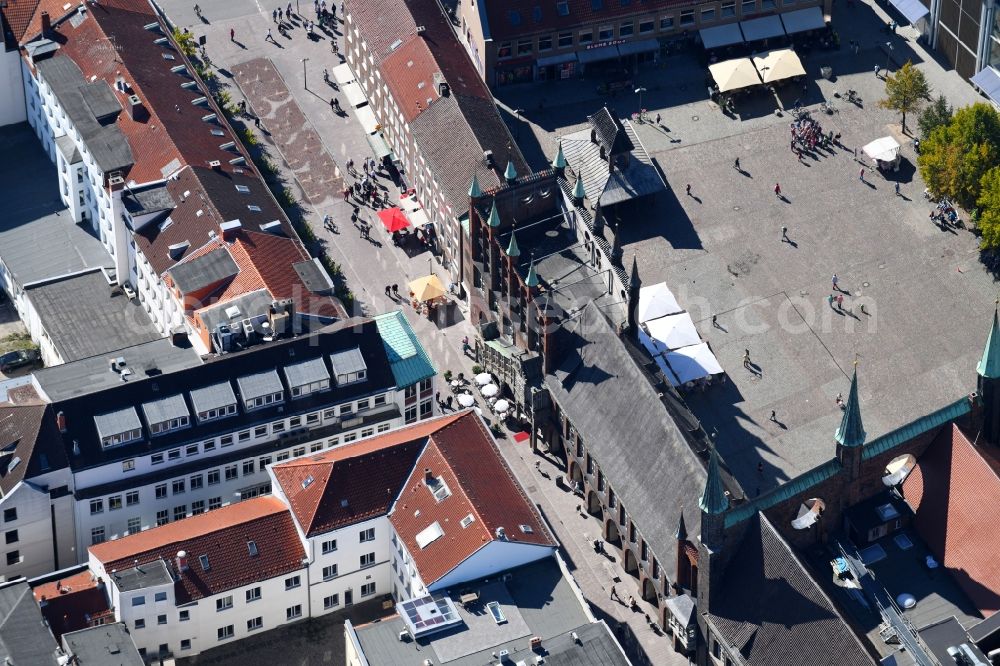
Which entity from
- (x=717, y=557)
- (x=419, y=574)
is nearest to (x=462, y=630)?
(x=419, y=574)

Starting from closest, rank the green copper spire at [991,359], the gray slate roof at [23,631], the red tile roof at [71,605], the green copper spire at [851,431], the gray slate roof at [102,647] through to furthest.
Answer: the gray slate roof at [23,631]
the green copper spire at [851,431]
the gray slate roof at [102,647]
the green copper spire at [991,359]
the red tile roof at [71,605]

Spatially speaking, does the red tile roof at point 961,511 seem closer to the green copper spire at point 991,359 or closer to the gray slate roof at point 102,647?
the green copper spire at point 991,359

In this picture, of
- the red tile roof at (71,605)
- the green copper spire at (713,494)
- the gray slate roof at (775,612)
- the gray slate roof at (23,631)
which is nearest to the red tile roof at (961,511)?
the gray slate roof at (775,612)

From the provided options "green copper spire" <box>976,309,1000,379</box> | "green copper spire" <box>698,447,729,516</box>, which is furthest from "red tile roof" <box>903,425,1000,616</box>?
"green copper spire" <box>698,447,729,516</box>

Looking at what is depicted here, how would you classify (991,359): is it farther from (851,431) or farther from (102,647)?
(102,647)

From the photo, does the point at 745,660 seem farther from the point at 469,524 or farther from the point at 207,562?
the point at 207,562

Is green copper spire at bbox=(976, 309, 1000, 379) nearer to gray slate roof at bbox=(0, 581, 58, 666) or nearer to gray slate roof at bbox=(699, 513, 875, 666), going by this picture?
gray slate roof at bbox=(699, 513, 875, 666)
